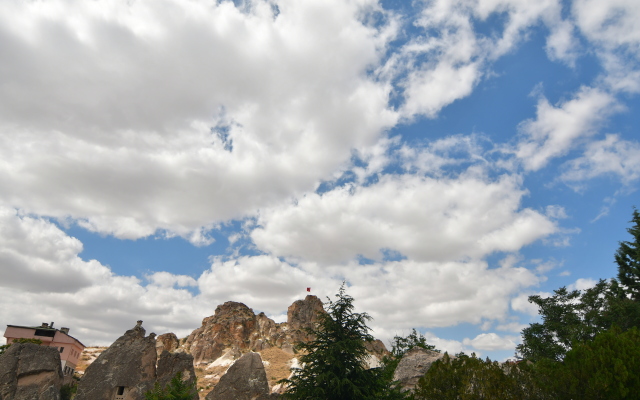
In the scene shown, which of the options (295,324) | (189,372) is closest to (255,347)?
(295,324)

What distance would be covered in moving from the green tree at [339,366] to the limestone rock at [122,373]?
1345cm

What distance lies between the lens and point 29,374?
29.7 meters

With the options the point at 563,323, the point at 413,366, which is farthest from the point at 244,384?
the point at 563,323

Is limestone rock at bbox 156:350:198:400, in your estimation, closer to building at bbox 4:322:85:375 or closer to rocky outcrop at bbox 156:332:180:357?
→ building at bbox 4:322:85:375

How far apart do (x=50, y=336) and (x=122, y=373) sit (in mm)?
41236

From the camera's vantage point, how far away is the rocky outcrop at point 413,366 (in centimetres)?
3084

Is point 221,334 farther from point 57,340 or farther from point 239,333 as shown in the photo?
point 57,340

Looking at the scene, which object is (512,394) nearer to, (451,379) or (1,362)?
(451,379)

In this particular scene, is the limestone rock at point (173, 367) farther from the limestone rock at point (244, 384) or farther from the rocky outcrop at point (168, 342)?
the rocky outcrop at point (168, 342)

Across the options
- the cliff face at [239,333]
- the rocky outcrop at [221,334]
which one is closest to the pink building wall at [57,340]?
the cliff face at [239,333]

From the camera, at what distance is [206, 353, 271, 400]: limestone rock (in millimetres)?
27172

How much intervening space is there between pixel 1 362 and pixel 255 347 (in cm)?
8089

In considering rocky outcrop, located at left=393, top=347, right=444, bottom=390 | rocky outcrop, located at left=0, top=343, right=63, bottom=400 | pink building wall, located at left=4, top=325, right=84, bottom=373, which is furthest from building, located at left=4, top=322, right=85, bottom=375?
rocky outcrop, located at left=393, top=347, right=444, bottom=390

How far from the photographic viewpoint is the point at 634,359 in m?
17.0
